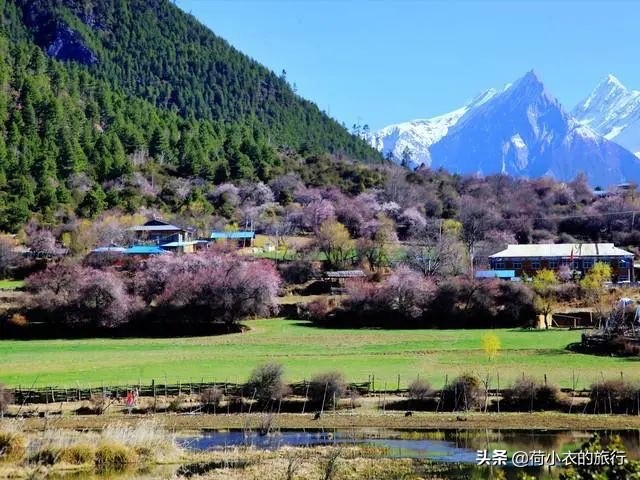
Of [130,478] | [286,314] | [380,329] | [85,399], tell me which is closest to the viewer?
[130,478]

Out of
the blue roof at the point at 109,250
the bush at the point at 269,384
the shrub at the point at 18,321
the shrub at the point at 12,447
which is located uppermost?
the blue roof at the point at 109,250

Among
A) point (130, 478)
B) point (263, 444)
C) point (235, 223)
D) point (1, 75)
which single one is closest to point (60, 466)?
point (130, 478)

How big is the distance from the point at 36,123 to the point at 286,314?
72.8m

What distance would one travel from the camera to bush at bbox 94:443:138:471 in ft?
106

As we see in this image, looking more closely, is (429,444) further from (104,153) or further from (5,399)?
(104,153)

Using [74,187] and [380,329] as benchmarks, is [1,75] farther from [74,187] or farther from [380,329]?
[380,329]

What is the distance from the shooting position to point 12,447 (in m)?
31.9

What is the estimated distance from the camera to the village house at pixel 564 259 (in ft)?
293

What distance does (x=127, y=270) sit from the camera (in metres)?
86.6

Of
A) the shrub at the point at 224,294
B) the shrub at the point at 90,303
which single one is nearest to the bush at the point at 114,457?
the shrub at the point at 224,294

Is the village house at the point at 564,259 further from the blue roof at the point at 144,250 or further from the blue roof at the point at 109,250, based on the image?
the blue roof at the point at 109,250

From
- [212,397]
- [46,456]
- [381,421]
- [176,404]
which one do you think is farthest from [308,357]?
[46,456]

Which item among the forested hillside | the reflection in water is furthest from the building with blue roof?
the reflection in water

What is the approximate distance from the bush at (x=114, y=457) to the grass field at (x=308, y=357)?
582 inches
